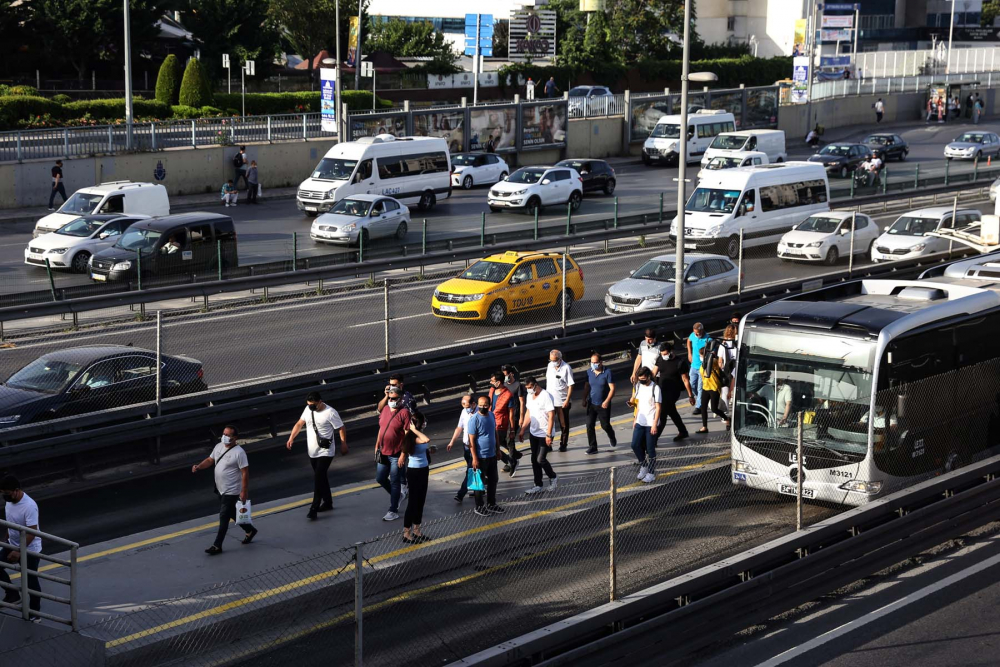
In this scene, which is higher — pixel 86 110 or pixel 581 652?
pixel 86 110

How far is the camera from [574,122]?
54.2 metres

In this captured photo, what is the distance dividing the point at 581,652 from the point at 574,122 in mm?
46523

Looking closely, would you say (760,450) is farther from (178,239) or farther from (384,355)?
(178,239)

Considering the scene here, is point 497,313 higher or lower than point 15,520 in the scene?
higher

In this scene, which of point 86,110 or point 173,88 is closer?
point 86,110

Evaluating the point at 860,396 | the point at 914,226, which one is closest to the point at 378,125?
the point at 914,226

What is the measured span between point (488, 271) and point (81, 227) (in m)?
12.6

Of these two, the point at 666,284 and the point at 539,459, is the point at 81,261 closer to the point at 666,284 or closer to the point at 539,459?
the point at 666,284

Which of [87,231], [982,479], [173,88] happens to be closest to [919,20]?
[173,88]

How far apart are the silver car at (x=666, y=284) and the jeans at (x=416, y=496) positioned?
35.1 feet

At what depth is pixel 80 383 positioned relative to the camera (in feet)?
49.5

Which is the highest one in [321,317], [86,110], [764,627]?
[86,110]

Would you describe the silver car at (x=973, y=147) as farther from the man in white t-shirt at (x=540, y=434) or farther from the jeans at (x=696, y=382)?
the man in white t-shirt at (x=540, y=434)

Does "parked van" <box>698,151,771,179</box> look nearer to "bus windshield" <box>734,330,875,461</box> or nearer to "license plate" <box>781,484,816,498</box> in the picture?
"bus windshield" <box>734,330,875,461</box>
